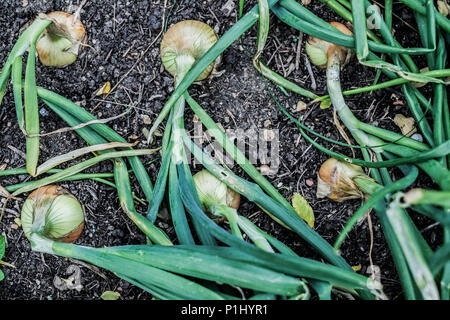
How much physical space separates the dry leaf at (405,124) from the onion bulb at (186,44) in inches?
20.5

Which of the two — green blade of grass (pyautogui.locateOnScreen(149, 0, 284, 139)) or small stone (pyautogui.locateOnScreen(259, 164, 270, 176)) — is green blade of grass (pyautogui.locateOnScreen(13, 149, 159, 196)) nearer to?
green blade of grass (pyautogui.locateOnScreen(149, 0, 284, 139))

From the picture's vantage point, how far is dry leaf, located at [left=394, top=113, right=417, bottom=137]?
1.30 meters

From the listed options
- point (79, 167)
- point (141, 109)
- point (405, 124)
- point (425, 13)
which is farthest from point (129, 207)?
point (425, 13)

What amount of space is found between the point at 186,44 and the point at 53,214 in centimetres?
56

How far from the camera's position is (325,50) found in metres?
1.29

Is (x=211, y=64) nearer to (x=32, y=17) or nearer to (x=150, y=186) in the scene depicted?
(x=150, y=186)

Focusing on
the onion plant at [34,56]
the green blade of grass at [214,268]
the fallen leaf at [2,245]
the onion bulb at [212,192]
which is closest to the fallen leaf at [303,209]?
the onion bulb at [212,192]

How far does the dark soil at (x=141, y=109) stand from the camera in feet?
4.37

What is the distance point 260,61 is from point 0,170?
31.2 inches

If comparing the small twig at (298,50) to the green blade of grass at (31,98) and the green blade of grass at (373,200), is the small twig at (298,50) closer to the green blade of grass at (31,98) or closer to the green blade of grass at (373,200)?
the green blade of grass at (373,200)

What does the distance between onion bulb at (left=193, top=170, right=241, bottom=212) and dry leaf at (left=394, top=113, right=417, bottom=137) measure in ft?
1.57

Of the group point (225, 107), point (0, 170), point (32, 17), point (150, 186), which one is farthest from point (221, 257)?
point (32, 17)

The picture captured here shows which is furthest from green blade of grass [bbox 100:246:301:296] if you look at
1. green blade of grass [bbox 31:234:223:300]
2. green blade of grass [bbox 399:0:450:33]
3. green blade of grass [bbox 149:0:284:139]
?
green blade of grass [bbox 399:0:450:33]

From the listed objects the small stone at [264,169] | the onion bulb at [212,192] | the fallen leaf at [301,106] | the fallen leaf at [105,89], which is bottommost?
the onion bulb at [212,192]
